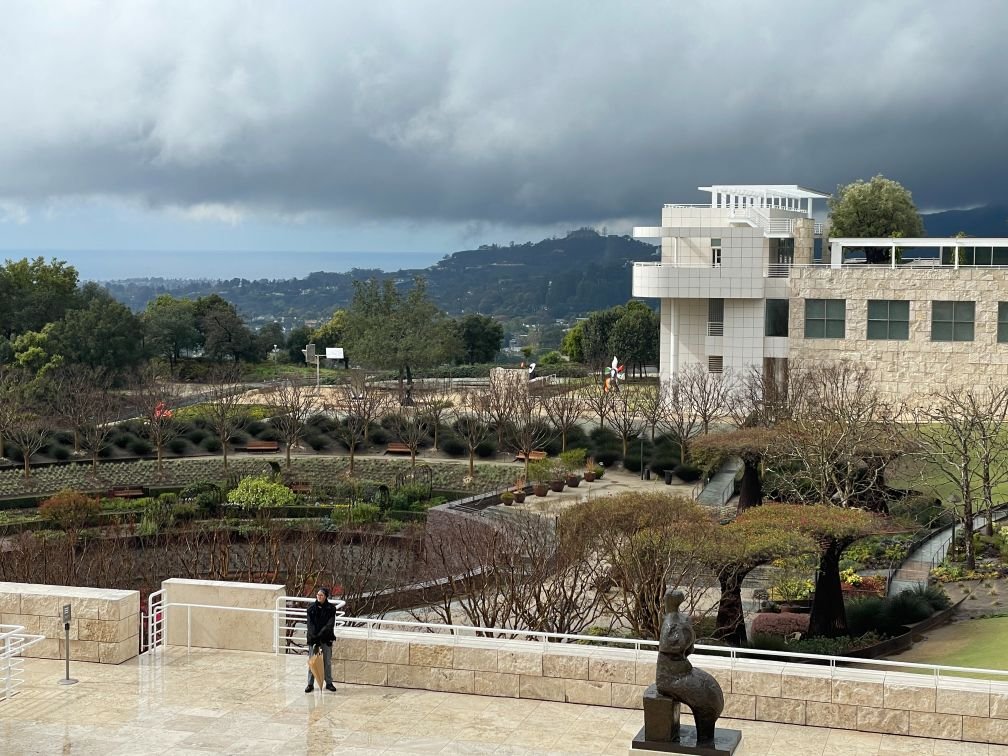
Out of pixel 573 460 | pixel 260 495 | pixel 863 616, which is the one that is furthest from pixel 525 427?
pixel 863 616

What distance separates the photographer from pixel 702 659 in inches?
553

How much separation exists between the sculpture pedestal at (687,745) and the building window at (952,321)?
49.7m

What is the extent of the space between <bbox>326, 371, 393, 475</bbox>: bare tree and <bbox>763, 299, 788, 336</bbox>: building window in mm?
18411

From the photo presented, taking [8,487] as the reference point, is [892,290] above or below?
above

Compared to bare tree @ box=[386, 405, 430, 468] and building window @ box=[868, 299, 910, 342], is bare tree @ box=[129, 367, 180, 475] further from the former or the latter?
building window @ box=[868, 299, 910, 342]

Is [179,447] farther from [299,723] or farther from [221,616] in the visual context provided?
[299,723]

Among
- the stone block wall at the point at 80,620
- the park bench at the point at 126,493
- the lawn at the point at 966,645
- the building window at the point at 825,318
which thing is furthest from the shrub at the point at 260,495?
the building window at the point at 825,318

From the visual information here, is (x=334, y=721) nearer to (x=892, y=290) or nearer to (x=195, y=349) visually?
(x=892, y=290)

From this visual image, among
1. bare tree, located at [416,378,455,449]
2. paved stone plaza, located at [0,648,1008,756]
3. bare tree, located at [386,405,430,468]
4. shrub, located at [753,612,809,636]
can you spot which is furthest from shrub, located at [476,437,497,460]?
paved stone plaza, located at [0,648,1008,756]

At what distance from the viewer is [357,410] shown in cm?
5225

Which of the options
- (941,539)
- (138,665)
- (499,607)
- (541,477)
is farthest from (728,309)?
(138,665)

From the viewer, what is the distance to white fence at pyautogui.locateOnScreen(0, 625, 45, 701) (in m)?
14.3

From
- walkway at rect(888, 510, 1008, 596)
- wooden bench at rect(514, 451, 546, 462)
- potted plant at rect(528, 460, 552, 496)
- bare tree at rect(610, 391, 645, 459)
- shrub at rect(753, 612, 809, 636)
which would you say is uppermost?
bare tree at rect(610, 391, 645, 459)

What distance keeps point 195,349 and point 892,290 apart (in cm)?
5060
